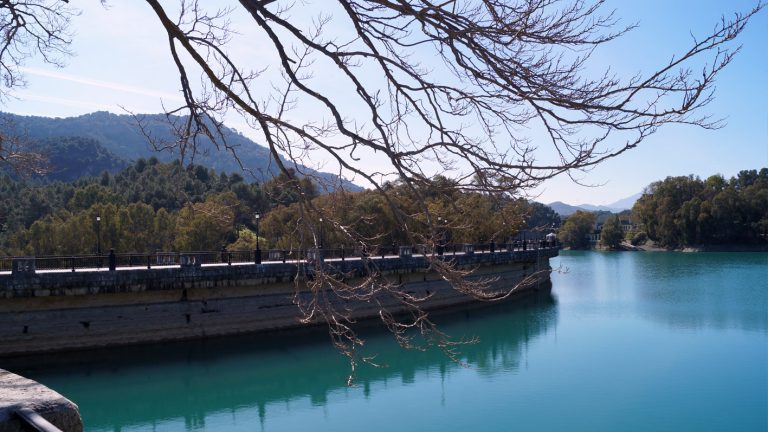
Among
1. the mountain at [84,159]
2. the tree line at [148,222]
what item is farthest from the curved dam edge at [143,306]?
the mountain at [84,159]

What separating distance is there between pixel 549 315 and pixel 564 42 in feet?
79.5

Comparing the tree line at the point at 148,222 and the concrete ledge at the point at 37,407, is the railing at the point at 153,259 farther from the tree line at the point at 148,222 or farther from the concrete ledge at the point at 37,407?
the concrete ledge at the point at 37,407

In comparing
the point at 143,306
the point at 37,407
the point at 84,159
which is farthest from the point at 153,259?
Answer: the point at 84,159

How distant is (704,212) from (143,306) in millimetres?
72333

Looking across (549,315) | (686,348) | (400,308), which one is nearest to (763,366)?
(686,348)

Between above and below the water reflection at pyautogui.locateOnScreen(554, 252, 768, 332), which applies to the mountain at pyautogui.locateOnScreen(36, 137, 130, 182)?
above

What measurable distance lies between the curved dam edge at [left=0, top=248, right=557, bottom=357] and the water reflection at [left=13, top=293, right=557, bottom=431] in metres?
0.64

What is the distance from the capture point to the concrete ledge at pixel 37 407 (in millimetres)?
2805

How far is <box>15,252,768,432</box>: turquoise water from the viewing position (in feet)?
43.5

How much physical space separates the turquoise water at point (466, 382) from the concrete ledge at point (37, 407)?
657 centimetres

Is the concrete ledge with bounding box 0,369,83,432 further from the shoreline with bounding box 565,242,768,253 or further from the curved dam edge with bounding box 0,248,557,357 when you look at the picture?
the shoreline with bounding box 565,242,768,253

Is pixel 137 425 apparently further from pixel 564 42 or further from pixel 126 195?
pixel 126 195

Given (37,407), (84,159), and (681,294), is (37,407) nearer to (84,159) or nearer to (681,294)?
(681,294)

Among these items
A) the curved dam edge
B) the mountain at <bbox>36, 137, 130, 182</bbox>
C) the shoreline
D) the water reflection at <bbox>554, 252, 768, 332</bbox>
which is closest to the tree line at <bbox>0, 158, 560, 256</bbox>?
the curved dam edge
